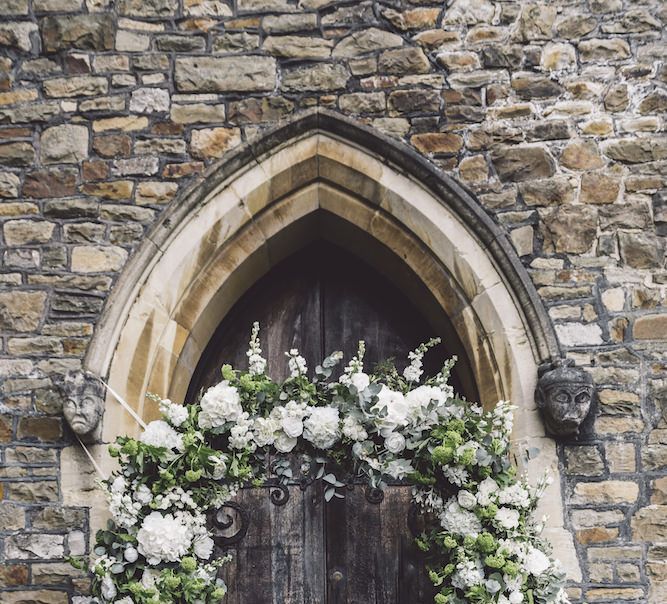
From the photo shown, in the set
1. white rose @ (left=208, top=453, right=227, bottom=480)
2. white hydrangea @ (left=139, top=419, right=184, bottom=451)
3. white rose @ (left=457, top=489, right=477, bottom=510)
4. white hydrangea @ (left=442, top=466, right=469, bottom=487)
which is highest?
white hydrangea @ (left=139, top=419, right=184, bottom=451)

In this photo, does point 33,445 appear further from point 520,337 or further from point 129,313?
point 520,337

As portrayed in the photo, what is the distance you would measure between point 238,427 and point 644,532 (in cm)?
171

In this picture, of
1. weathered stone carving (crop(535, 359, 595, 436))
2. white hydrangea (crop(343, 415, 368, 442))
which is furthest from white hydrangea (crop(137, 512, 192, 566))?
weathered stone carving (crop(535, 359, 595, 436))

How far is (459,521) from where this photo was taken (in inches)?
137

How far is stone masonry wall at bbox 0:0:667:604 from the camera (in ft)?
13.0

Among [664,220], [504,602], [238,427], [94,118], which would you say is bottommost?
[504,602]

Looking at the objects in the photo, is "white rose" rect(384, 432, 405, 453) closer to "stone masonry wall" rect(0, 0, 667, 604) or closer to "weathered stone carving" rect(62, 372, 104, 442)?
"stone masonry wall" rect(0, 0, 667, 604)

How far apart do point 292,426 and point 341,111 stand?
1509 millimetres

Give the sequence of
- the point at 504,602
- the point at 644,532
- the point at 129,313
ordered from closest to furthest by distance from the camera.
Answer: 1. the point at 504,602
2. the point at 644,532
3. the point at 129,313

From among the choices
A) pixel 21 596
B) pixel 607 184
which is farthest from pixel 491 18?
pixel 21 596

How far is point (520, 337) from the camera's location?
13.2ft

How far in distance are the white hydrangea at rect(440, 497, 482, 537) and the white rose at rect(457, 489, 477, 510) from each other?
0.08 feet

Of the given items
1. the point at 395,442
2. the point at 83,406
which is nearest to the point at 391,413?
the point at 395,442

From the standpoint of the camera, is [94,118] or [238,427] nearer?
[238,427]
